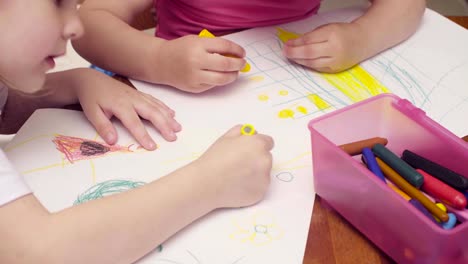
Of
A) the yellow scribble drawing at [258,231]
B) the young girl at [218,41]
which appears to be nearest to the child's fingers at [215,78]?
the young girl at [218,41]

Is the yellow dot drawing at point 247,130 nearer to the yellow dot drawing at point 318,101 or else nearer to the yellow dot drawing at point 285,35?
the yellow dot drawing at point 318,101

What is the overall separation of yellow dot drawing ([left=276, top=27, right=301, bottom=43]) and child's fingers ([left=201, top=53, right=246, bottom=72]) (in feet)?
0.45

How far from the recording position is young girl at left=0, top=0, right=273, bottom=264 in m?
0.43

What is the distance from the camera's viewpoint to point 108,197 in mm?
467

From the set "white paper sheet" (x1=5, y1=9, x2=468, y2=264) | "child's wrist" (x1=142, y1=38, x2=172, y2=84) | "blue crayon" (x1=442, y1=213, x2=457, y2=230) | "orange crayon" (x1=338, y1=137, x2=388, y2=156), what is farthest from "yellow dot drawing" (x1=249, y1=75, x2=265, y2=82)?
"blue crayon" (x1=442, y1=213, x2=457, y2=230)

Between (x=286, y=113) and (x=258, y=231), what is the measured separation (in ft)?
0.60

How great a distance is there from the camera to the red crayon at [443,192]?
42 cm

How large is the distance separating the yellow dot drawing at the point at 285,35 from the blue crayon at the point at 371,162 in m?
0.32

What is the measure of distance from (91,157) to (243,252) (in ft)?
0.67

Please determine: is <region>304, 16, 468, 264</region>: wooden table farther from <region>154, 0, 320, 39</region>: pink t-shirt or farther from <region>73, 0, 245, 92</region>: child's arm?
<region>154, 0, 320, 39</region>: pink t-shirt

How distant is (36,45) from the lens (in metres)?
0.53

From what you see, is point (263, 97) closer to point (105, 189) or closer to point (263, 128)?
point (263, 128)

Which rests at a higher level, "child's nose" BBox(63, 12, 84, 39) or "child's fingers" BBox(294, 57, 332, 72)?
"child's nose" BBox(63, 12, 84, 39)

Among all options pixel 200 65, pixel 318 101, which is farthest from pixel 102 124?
pixel 318 101
